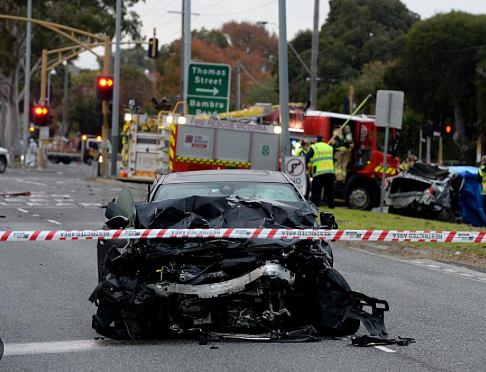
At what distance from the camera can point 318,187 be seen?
22984 mm

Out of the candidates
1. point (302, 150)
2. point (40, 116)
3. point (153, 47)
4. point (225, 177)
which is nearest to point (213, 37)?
point (40, 116)

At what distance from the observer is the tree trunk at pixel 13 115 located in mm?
63344

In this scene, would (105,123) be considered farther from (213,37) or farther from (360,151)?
(213,37)

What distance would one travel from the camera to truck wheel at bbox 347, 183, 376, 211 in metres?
→ 26.4

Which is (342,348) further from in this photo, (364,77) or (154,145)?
(364,77)

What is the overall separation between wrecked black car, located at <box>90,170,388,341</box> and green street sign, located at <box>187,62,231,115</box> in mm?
19819

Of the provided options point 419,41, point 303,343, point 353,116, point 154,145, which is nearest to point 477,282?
point 303,343

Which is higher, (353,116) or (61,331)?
(353,116)

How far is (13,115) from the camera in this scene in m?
64.6

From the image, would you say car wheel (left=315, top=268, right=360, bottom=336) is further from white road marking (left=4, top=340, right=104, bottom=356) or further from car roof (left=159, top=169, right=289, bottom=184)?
car roof (left=159, top=169, right=289, bottom=184)

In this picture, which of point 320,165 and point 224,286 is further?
point 320,165

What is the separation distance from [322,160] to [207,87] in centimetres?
662

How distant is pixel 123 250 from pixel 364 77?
2554 inches

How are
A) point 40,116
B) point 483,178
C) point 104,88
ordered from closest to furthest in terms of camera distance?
1. point 483,178
2. point 104,88
3. point 40,116
